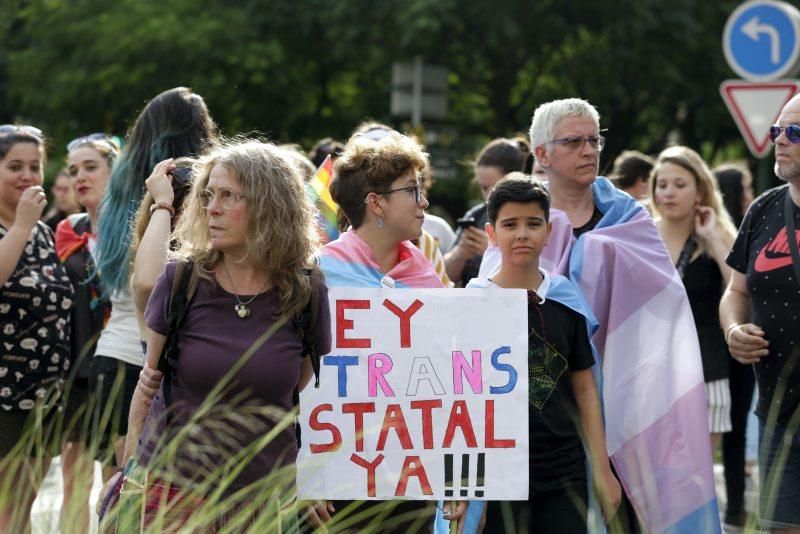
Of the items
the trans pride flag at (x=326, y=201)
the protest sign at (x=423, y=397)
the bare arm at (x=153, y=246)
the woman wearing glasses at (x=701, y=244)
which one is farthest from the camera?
the woman wearing glasses at (x=701, y=244)

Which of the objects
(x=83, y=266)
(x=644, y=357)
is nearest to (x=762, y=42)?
(x=644, y=357)

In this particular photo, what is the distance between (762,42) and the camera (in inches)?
437

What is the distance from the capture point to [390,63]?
2312 cm

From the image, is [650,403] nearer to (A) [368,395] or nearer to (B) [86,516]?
(A) [368,395]

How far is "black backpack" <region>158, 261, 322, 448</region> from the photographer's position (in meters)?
4.36

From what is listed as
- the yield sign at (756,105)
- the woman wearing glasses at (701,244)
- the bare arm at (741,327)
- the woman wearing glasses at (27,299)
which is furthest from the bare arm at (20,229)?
the yield sign at (756,105)

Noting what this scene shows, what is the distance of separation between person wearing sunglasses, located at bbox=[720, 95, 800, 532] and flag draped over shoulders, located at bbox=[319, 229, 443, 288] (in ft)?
4.42

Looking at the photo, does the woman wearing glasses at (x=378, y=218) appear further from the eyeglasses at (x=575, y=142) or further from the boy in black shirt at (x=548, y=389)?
the eyeglasses at (x=575, y=142)

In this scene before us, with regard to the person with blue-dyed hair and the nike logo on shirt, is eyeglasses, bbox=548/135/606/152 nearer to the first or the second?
the nike logo on shirt

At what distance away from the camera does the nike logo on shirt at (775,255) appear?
574 cm

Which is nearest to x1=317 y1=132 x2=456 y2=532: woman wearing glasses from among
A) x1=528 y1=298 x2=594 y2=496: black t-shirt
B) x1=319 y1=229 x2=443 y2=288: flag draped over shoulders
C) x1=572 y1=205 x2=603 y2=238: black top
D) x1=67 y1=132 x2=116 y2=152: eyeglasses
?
x1=319 y1=229 x2=443 y2=288: flag draped over shoulders

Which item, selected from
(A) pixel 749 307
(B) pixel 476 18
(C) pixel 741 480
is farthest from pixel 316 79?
(A) pixel 749 307

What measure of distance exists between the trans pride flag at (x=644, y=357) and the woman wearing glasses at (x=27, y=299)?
83.1 inches

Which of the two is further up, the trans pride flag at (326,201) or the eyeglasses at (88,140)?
the eyeglasses at (88,140)
